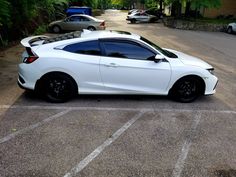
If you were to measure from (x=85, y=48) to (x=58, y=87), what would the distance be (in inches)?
41.3

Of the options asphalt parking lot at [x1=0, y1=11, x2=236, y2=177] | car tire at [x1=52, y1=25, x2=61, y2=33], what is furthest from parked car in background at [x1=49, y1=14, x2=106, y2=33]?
asphalt parking lot at [x1=0, y1=11, x2=236, y2=177]

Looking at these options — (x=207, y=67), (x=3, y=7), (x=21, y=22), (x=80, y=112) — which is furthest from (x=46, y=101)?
(x=21, y=22)

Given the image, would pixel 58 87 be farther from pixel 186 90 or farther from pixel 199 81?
pixel 199 81

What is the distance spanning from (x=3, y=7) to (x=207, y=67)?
7487mm

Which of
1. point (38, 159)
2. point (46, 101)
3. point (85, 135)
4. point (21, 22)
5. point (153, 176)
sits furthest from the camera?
point (21, 22)

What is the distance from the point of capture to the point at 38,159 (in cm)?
435

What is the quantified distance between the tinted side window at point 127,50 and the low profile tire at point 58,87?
1.10 m

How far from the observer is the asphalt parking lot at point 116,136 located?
4.22m

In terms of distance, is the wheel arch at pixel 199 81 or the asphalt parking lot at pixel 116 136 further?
the wheel arch at pixel 199 81

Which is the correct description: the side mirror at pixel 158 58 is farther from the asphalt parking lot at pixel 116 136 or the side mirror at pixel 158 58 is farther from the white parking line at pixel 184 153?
the white parking line at pixel 184 153

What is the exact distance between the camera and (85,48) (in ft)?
21.6

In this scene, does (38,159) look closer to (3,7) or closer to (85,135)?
(85,135)

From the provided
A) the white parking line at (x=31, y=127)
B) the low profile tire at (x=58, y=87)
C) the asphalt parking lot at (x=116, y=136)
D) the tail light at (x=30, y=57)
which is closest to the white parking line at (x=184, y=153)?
the asphalt parking lot at (x=116, y=136)

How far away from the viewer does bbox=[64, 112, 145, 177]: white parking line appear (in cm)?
411
